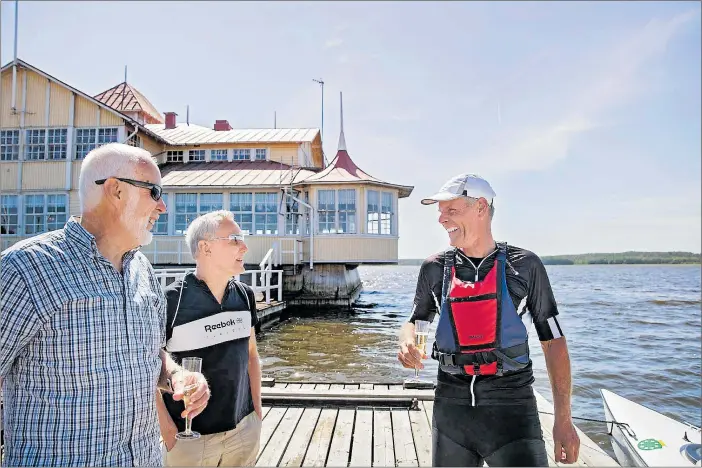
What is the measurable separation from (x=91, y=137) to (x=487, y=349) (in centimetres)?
2270

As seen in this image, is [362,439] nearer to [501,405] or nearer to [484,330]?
[501,405]

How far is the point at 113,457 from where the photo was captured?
1664 millimetres

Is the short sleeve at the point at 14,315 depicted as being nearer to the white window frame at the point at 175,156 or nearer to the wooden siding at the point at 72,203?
the wooden siding at the point at 72,203

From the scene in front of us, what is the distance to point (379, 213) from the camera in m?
19.3

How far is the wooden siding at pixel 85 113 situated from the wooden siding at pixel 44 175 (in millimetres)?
1947

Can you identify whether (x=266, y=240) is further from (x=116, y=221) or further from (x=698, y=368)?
(x=116, y=221)

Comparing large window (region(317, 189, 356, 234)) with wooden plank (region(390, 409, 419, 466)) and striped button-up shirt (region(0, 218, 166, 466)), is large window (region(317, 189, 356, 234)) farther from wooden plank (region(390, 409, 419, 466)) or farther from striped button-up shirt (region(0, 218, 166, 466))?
striped button-up shirt (region(0, 218, 166, 466))

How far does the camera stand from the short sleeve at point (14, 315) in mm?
1467

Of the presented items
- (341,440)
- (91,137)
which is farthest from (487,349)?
(91,137)

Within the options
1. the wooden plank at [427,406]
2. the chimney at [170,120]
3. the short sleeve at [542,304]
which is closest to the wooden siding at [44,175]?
the chimney at [170,120]

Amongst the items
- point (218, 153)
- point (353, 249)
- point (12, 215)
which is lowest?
point (353, 249)

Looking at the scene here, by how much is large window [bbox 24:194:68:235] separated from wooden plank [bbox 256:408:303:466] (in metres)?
19.8

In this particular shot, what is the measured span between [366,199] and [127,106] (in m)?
17.1

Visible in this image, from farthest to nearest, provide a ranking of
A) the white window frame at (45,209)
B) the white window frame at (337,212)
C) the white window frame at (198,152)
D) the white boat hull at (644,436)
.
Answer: the white window frame at (198,152) < the white window frame at (45,209) < the white window frame at (337,212) < the white boat hull at (644,436)
